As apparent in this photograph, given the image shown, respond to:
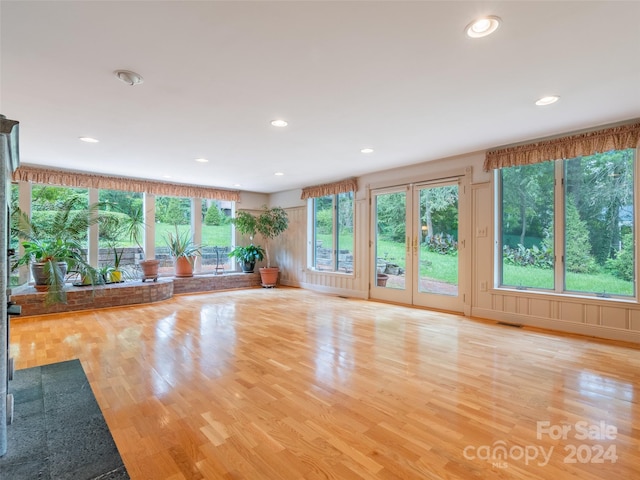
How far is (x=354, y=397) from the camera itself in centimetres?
217

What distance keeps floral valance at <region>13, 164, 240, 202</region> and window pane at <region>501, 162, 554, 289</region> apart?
573cm

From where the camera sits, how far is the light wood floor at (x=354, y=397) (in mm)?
1541

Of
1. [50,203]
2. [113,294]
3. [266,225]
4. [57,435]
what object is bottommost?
[57,435]

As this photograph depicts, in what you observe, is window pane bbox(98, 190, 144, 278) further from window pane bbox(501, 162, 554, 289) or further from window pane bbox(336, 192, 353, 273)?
window pane bbox(501, 162, 554, 289)

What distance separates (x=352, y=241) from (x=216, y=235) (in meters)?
3.36

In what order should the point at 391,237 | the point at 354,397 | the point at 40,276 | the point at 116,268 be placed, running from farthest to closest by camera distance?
the point at 116,268 < the point at 391,237 < the point at 40,276 < the point at 354,397

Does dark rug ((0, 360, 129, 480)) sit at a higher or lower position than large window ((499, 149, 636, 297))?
A: lower

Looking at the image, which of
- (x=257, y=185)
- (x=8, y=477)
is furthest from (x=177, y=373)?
(x=257, y=185)

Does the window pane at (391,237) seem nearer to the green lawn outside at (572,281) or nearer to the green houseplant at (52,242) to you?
the green lawn outside at (572,281)

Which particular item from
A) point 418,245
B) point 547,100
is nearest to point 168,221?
point 418,245

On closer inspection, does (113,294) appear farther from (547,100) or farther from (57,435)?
(547,100)

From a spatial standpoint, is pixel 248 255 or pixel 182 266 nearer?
pixel 182 266

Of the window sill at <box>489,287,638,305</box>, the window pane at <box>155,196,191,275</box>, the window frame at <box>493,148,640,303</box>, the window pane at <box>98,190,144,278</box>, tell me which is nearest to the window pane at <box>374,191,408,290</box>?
the window frame at <box>493,148,640,303</box>

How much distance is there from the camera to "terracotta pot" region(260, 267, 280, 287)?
7.42 metres
